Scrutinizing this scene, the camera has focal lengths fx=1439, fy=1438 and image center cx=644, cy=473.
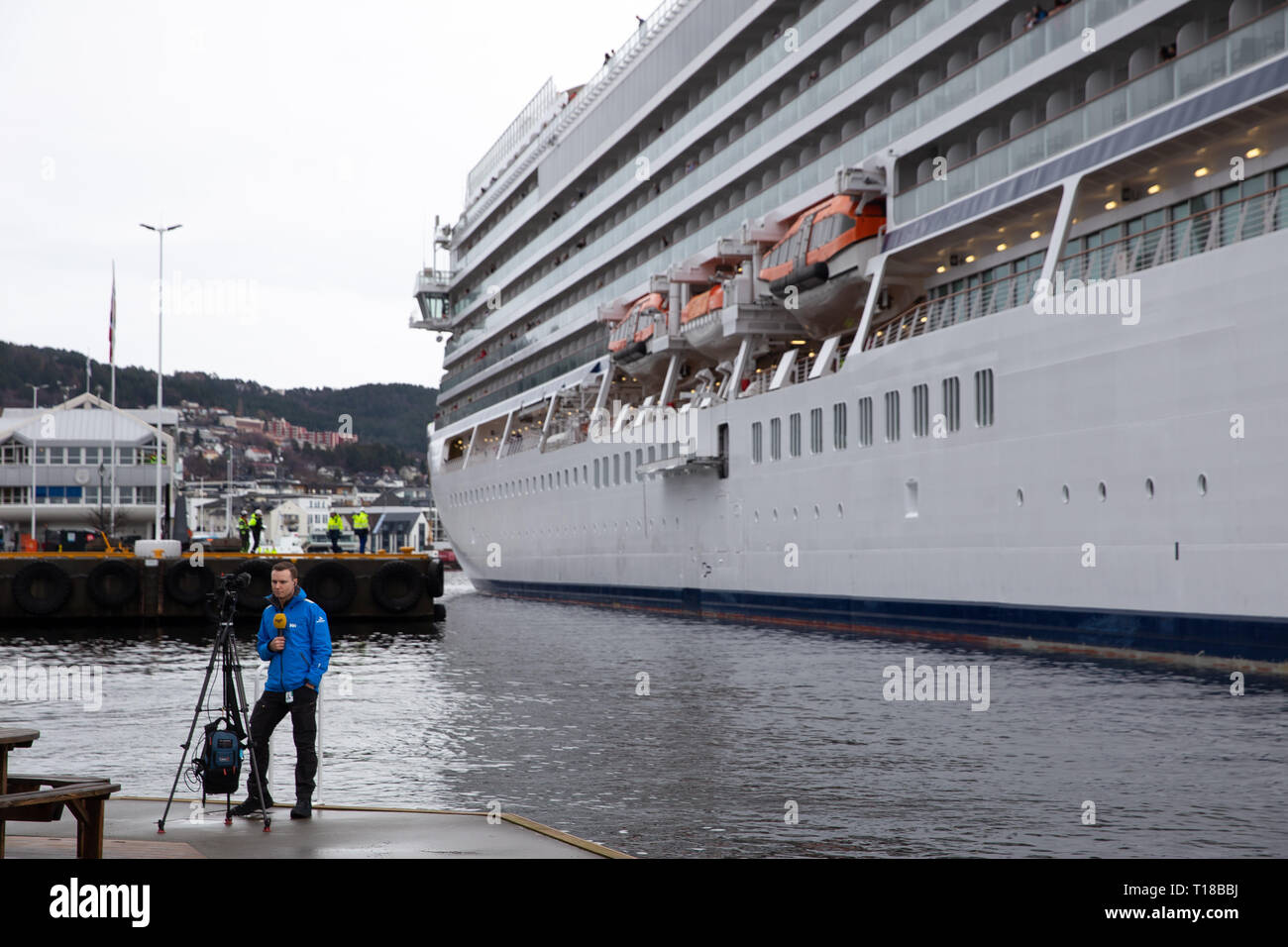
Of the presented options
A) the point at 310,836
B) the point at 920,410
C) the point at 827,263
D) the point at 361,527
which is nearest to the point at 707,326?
the point at 827,263

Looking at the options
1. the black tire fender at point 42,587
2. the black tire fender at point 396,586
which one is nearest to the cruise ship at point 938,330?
the black tire fender at point 396,586

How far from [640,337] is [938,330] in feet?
60.7

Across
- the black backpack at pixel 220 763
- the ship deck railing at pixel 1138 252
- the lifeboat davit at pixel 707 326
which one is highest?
the lifeboat davit at pixel 707 326

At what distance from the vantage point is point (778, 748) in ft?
45.8

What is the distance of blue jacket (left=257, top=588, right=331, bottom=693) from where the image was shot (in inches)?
383

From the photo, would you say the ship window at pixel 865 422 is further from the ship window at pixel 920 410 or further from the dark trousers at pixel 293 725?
the dark trousers at pixel 293 725

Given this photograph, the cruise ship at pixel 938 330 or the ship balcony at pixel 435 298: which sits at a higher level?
the ship balcony at pixel 435 298

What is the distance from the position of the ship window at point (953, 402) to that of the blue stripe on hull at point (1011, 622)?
3337 mm

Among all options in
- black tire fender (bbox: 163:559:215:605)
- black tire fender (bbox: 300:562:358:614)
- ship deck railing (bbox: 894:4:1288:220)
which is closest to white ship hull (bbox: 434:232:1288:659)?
ship deck railing (bbox: 894:4:1288:220)

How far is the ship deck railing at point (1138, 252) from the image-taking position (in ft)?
66.3

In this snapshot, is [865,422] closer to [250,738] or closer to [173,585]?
[173,585]

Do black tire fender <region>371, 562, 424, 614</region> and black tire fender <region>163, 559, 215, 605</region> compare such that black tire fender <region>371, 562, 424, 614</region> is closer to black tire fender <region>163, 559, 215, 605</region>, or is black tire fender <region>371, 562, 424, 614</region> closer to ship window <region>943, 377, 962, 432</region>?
black tire fender <region>163, 559, 215, 605</region>

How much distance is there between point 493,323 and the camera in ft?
214

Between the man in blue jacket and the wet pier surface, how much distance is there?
535 mm
